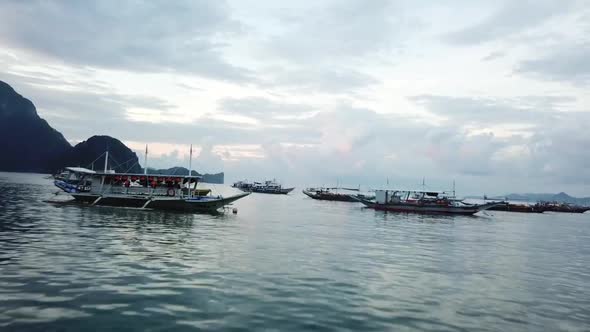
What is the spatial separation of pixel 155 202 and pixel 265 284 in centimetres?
3636

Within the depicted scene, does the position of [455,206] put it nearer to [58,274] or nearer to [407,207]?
[407,207]

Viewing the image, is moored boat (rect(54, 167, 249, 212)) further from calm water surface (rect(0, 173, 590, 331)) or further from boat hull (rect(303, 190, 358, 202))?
boat hull (rect(303, 190, 358, 202))

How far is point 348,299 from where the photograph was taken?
15.4 metres

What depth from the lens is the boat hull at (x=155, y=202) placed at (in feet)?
163

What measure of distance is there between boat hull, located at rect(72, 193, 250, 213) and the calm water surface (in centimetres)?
1728

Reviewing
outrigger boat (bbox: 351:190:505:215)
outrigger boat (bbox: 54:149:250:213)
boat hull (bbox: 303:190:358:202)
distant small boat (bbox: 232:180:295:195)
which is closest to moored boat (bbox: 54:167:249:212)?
outrigger boat (bbox: 54:149:250:213)

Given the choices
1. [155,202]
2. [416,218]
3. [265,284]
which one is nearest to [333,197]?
[416,218]

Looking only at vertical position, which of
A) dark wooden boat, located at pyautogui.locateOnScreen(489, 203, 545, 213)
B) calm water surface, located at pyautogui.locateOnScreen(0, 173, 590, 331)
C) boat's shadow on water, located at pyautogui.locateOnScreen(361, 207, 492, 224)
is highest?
dark wooden boat, located at pyautogui.locateOnScreen(489, 203, 545, 213)

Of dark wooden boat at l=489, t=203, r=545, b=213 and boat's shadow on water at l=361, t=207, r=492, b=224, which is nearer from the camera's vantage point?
boat's shadow on water at l=361, t=207, r=492, b=224

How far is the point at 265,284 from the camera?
55.6 feet

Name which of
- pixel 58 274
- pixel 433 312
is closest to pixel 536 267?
pixel 433 312

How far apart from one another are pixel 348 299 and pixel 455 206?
73.4 meters

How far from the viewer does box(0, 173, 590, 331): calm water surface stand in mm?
12492

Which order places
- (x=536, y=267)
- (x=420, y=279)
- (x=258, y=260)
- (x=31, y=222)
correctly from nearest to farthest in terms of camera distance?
(x=420, y=279) < (x=258, y=260) < (x=536, y=267) < (x=31, y=222)
